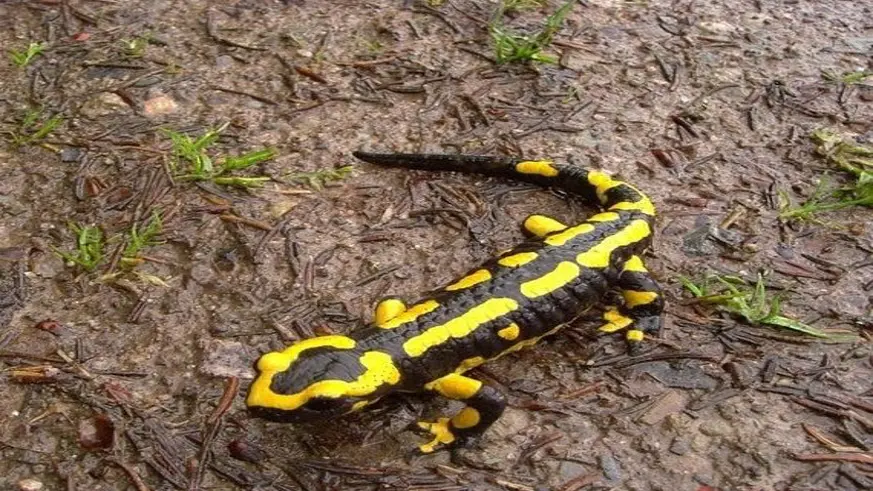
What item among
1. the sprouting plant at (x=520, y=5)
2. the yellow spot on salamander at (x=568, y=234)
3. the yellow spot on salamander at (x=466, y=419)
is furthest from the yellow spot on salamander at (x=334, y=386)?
the sprouting plant at (x=520, y=5)

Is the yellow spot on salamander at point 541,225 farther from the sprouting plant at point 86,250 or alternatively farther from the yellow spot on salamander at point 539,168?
the sprouting plant at point 86,250

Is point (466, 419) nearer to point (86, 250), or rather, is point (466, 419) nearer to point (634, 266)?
point (634, 266)

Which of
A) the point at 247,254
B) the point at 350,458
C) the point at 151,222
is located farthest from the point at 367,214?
the point at 350,458

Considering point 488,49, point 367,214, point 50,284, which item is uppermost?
point 488,49

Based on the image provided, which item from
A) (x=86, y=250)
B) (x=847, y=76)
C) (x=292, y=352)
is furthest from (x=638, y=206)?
(x=86, y=250)

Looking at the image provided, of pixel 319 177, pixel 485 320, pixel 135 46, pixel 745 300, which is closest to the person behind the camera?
pixel 485 320

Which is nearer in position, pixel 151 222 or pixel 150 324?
pixel 150 324

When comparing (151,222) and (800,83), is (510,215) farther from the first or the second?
(800,83)
